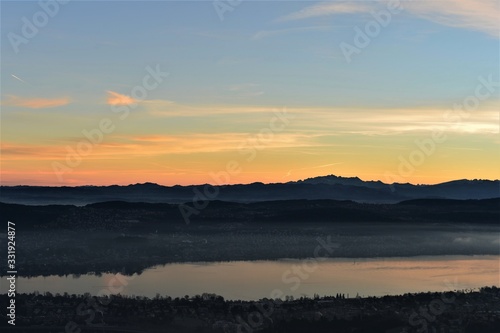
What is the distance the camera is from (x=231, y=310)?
29000 mm

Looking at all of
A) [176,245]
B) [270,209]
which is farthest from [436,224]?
[176,245]

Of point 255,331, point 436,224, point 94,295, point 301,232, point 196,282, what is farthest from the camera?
point 436,224

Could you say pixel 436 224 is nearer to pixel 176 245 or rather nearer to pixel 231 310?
pixel 176 245

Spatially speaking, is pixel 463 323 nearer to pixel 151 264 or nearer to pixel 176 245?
pixel 151 264

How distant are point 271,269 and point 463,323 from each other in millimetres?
18857

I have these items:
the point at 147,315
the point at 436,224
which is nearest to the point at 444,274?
the point at 147,315

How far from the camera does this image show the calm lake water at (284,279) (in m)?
35.6

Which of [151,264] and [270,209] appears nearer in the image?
[151,264]

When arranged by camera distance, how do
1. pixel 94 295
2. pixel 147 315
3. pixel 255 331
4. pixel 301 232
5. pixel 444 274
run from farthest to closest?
pixel 301 232 < pixel 444 274 < pixel 94 295 < pixel 147 315 < pixel 255 331

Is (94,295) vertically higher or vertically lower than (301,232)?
lower

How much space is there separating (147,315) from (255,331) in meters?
4.44

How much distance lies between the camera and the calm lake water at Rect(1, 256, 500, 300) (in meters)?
35.6

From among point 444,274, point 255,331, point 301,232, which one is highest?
point 301,232

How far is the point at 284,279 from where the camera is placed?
131 ft
